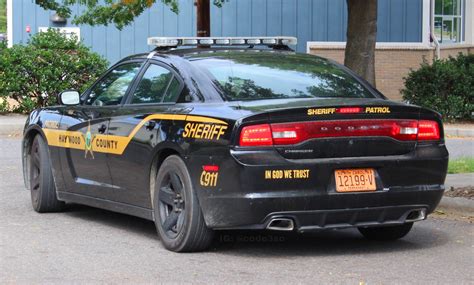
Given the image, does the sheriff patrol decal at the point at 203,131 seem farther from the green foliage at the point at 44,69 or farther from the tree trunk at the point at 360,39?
the green foliage at the point at 44,69

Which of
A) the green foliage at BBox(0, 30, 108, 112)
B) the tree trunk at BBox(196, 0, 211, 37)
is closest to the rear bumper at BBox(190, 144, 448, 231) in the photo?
the tree trunk at BBox(196, 0, 211, 37)

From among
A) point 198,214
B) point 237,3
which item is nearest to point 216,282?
point 198,214

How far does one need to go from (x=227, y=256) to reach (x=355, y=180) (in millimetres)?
1091

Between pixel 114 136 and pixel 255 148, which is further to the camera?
pixel 114 136

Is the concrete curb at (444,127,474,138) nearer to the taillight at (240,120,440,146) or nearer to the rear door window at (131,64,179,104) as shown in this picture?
the rear door window at (131,64,179,104)

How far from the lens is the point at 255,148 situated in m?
6.58

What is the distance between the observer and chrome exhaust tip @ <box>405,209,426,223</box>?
7156 millimetres

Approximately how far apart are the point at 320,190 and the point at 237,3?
70.4ft

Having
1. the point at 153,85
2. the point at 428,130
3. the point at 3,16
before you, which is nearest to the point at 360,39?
the point at 153,85

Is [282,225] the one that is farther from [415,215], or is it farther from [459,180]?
[459,180]

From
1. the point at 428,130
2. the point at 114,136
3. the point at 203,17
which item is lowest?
the point at 114,136

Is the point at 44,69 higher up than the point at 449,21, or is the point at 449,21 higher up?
the point at 449,21

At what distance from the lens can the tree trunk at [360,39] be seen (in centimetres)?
1628

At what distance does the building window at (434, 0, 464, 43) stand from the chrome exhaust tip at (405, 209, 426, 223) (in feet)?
74.1
